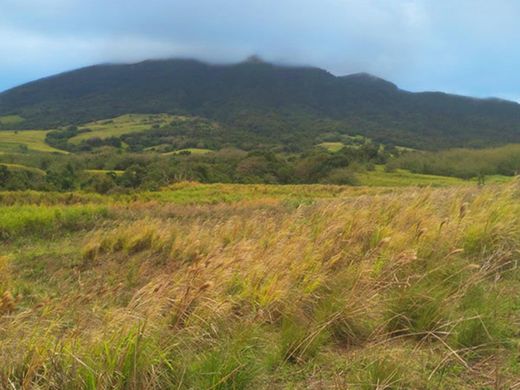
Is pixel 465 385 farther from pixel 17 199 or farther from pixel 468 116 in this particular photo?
pixel 468 116

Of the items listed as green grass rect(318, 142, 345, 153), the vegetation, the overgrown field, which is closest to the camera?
the overgrown field

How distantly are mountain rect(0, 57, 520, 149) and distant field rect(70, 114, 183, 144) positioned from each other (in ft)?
34.3

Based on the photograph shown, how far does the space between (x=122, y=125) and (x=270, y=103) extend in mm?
54606

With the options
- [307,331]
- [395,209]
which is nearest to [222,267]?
[307,331]

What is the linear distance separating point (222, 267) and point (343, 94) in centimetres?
16793

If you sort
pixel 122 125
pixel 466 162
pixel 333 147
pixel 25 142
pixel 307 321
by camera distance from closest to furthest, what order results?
1. pixel 307 321
2. pixel 466 162
3. pixel 333 147
4. pixel 25 142
5. pixel 122 125

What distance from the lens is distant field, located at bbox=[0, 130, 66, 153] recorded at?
8400cm

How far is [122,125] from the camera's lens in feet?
400

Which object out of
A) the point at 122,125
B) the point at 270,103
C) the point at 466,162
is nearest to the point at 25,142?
the point at 122,125

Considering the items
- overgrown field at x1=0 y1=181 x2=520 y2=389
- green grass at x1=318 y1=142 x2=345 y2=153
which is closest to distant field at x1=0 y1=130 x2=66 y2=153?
green grass at x1=318 y1=142 x2=345 y2=153

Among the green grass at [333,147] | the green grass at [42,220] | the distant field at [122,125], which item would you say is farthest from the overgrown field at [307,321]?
the distant field at [122,125]

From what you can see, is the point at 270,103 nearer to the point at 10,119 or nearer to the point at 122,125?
the point at 122,125

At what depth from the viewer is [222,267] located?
394 cm

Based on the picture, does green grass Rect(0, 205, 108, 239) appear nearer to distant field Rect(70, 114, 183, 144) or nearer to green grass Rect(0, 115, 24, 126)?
distant field Rect(70, 114, 183, 144)
